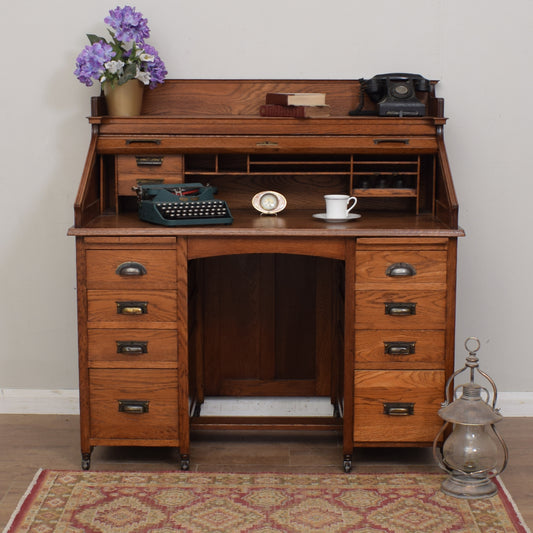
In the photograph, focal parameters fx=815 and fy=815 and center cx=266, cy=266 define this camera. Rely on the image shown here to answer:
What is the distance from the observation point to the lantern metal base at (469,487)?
2.87m

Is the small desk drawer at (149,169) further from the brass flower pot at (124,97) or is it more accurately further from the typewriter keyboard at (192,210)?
the typewriter keyboard at (192,210)

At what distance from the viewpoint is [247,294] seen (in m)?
3.64

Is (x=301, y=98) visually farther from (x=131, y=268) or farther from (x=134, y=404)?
(x=134, y=404)

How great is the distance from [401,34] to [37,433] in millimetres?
2311

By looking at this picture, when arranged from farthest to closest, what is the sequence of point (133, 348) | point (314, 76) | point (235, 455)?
point (314, 76) < point (235, 455) < point (133, 348)

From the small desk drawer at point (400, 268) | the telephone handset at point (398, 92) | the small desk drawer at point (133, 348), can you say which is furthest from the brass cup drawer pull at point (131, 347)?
the telephone handset at point (398, 92)

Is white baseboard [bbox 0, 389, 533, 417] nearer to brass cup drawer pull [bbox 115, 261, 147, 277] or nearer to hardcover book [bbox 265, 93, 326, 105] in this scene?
brass cup drawer pull [bbox 115, 261, 147, 277]

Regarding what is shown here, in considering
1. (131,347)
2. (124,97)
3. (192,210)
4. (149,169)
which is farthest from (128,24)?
(131,347)

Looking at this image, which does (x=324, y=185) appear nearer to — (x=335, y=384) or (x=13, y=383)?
(x=335, y=384)

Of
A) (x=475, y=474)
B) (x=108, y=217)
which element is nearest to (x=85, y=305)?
(x=108, y=217)

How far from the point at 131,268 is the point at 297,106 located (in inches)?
37.3

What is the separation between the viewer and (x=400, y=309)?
9.80ft

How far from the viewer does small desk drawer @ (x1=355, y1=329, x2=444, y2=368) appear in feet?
9.88

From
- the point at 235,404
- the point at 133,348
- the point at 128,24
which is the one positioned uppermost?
the point at 128,24
